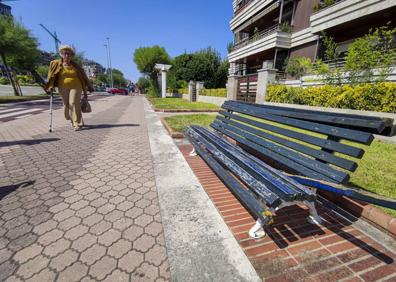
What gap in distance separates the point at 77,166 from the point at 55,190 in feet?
2.91

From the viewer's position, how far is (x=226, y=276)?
1516 millimetres

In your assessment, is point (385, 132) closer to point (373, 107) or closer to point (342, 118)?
point (342, 118)

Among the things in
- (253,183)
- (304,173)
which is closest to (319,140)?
(304,173)

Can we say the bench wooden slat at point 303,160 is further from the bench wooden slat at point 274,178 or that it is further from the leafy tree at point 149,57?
the leafy tree at point 149,57

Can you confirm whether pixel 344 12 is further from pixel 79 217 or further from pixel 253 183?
pixel 79 217

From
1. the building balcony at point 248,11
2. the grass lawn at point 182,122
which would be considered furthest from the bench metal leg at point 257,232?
the building balcony at point 248,11

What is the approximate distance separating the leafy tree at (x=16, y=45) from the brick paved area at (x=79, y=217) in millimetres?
18179

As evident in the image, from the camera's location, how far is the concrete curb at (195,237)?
1.55 meters

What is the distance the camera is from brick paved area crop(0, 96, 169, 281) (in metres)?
1.57

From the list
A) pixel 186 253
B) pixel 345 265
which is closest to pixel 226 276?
pixel 186 253

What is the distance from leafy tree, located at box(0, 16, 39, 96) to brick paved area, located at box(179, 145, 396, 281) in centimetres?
2244

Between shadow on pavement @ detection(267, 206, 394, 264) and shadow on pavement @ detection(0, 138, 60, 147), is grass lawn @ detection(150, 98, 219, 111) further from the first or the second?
shadow on pavement @ detection(267, 206, 394, 264)

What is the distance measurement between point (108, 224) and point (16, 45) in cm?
2204

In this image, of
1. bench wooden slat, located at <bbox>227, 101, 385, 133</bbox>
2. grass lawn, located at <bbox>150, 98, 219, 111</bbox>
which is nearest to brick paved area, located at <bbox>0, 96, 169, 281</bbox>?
bench wooden slat, located at <bbox>227, 101, 385, 133</bbox>
